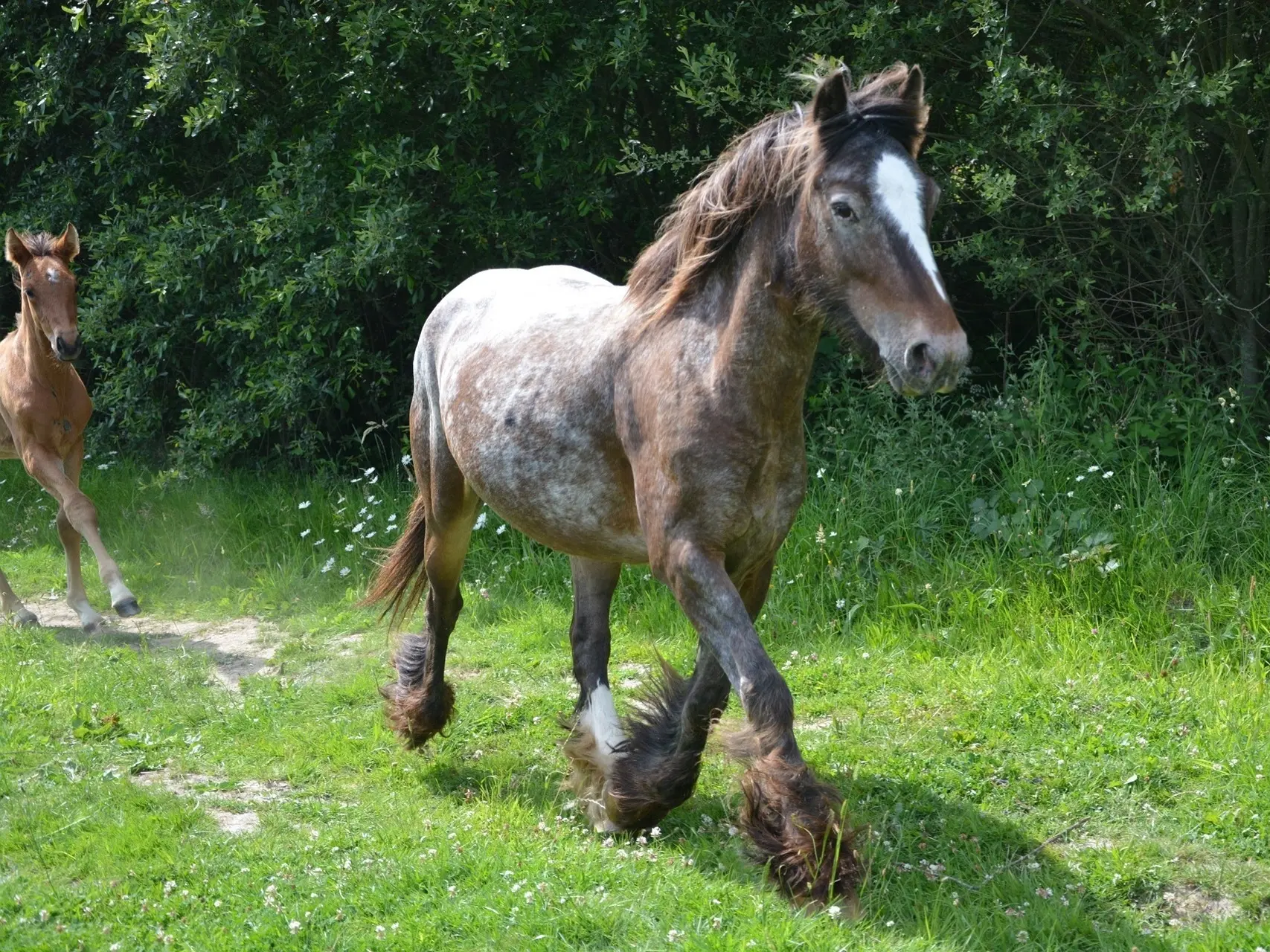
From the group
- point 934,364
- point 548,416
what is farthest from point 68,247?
point 934,364

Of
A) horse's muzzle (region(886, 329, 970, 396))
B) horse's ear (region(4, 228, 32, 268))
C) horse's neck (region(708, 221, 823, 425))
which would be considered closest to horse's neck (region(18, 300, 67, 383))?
horse's ear (region(4, 228, 32, 268))

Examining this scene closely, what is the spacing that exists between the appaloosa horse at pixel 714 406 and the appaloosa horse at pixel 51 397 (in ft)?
12.1

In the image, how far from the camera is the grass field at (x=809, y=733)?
12.6ft

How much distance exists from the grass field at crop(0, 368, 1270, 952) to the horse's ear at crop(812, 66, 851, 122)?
217cm

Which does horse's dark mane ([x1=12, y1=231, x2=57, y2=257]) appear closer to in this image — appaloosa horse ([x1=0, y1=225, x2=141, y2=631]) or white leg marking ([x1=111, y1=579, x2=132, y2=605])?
appaloosa horse ([x1=0, y1=225, x2=141, y2=631])

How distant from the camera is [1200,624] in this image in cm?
574

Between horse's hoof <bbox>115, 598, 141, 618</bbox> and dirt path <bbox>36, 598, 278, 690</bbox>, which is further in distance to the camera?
horse's hoof <bbox>115, 598, 141, 618</bbox>

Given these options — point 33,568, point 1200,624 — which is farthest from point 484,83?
point 1200,624

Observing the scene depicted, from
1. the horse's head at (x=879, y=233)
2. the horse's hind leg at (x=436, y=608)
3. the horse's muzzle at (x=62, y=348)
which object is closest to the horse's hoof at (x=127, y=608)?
the horse's muzzle at (x=62, y=348)

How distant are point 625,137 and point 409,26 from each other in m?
1.56

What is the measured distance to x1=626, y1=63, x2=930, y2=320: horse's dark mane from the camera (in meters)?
3.78

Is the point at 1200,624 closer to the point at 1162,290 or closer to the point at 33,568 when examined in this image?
the point at 1162,290

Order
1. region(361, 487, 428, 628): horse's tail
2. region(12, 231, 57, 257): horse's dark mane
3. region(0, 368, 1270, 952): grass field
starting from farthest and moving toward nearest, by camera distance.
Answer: region(12, 231, 57, 257): horse's dark mane → region(361, 487, 428, 628): horse's tail → region(0, 368, 1270, 952): grass field

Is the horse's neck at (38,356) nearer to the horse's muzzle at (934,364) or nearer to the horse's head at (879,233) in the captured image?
the horse's head at (879,233)
